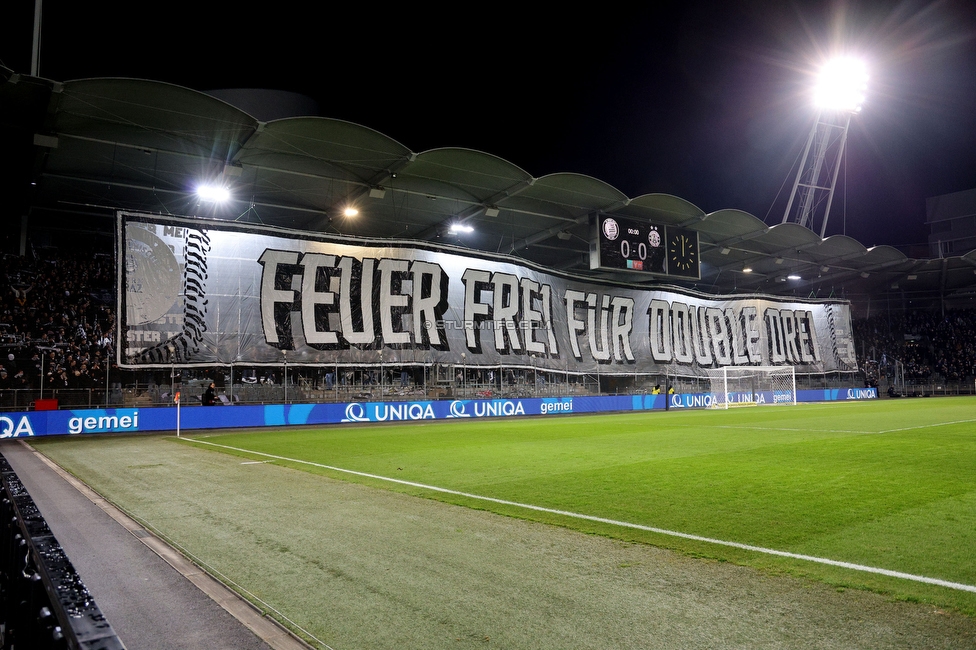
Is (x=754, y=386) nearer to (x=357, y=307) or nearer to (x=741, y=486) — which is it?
(x=357, y=307)

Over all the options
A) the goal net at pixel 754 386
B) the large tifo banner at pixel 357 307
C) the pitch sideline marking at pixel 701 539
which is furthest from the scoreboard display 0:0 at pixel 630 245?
the pitch sideline marking at pixel 701 539

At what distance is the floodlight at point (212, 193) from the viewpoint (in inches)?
1005

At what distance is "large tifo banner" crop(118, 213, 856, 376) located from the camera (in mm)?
22219

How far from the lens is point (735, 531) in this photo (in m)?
6.10

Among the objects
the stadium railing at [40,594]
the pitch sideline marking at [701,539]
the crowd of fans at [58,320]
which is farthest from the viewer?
the crowd of fans at [58,320]

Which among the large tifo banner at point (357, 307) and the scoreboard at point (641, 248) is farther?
the scoreboard at point (641, 248)

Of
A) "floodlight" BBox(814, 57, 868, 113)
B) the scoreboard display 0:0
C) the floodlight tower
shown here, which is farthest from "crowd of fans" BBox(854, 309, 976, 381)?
the scoreboard display 0:0

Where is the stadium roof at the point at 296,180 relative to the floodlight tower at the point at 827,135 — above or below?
below

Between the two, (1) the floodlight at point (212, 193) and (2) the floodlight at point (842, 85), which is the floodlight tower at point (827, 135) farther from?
(1) the floodlight at point (212, 193)

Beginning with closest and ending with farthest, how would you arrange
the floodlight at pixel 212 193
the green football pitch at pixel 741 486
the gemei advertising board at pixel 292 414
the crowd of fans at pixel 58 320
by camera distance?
the green football pitch at pixel 741 486 < the gemei advertising board at pixel 292 414 < the crowd of fans at pixel 58 320 < the floodlight at pixel 212 193

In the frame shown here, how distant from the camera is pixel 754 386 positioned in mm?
40219

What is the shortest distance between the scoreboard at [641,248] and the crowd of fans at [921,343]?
3001 centimetres

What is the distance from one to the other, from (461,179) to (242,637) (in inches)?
954

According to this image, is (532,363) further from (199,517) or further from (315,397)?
(199,517)
